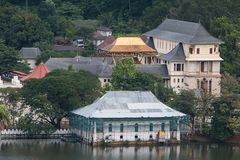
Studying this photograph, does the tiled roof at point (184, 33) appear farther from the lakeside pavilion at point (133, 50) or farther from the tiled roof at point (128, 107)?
the tiled roof at point (128, 107)

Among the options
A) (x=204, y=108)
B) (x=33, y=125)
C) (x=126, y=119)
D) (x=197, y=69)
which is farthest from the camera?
(x=197, y=69)

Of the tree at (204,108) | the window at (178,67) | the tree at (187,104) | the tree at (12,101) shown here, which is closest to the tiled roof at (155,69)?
the window at (178,67)

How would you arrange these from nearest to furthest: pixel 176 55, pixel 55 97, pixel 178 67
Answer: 1. pixel 55 97
2. pixel 178 67
3. pixel 176 55

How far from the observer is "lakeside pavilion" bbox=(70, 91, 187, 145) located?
60.1 metres

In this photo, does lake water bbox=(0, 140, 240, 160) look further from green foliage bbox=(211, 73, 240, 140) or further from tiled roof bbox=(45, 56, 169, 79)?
tiled roof bbox=(45, 56, 169, 79)

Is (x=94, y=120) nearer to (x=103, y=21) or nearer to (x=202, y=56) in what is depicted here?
(x=202, y=56)

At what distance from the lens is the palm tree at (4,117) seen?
199 feet

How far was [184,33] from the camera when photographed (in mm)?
74812

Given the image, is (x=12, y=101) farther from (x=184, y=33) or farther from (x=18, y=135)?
(x=184, y=33)

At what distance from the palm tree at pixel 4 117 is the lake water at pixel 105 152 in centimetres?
130

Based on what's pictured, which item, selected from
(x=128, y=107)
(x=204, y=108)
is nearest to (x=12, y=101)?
(x=128, y=107)

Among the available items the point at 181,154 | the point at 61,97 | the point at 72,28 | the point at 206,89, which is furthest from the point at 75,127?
the point at 72,28

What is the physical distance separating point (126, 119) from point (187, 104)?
381 cm

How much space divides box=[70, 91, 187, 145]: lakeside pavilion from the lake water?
0.92m
